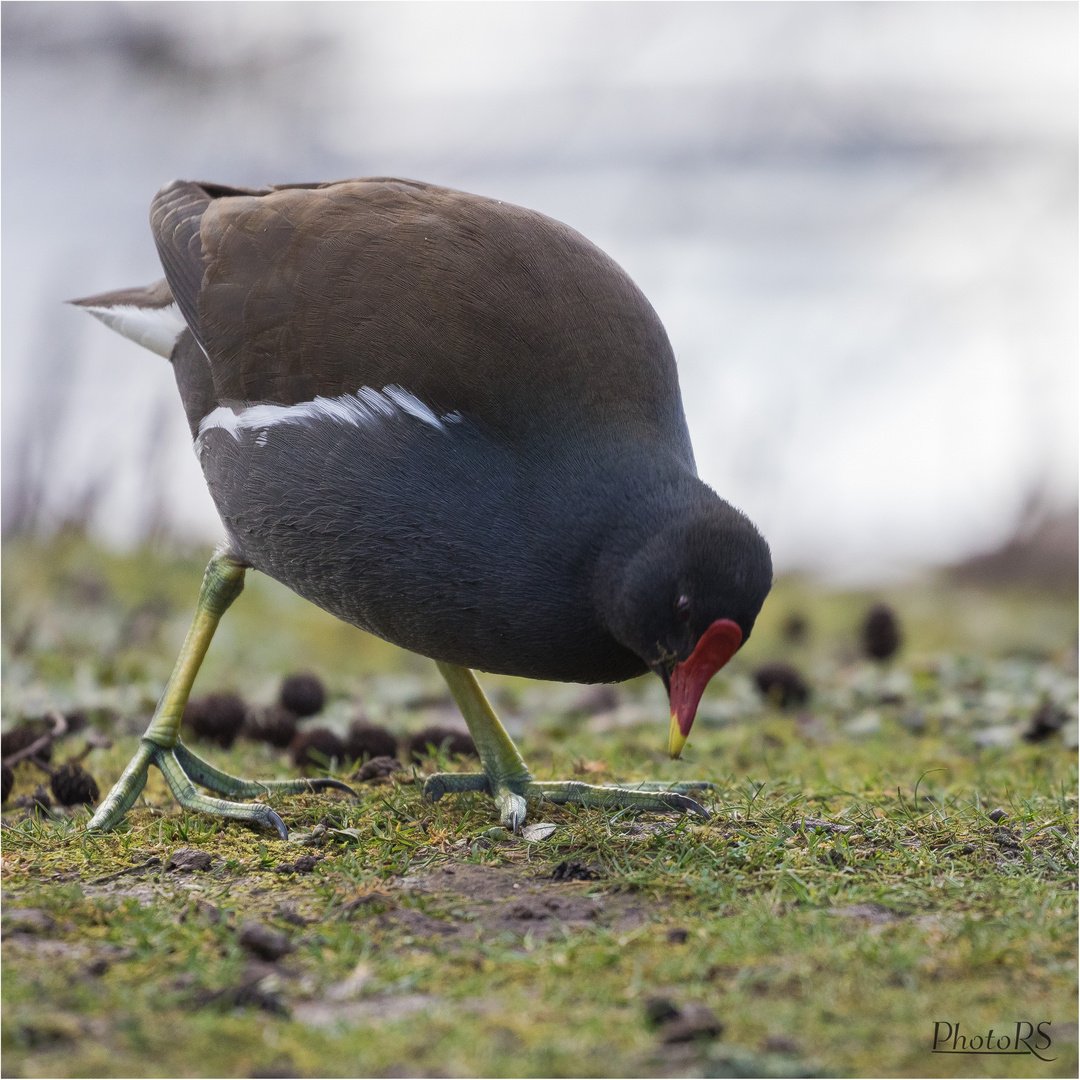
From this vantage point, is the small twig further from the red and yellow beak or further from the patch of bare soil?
the red and yellow beak

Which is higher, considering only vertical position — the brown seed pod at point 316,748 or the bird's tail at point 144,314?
the bird's tail at point 144,314

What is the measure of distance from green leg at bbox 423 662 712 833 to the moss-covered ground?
0.24 ft

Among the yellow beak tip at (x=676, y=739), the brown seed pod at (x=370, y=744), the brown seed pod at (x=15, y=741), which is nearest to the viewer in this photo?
the yellow beak tip at (x=676, y=739)

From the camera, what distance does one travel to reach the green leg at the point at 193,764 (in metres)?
3.55

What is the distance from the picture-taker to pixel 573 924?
2578mm

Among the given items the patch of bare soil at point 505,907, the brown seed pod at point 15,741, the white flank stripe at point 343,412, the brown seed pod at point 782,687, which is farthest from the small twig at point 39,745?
the brown seed pod at point 782,687

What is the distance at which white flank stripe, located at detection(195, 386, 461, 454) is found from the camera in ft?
10.5

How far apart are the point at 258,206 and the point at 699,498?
185 centimetres

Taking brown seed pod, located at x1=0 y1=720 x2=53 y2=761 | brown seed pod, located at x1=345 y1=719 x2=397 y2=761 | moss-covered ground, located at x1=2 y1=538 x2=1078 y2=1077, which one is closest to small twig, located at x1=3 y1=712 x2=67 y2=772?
brown seed pod, located at x1=0 y1=720 x2=53 y2=761

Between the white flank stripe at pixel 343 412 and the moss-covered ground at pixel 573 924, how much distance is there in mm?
1165

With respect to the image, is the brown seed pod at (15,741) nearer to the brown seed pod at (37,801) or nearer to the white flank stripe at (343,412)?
the brown seed pod at (37,801)

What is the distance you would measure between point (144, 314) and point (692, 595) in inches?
103

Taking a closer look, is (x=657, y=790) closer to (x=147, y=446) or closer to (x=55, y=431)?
(x=147, y=446)

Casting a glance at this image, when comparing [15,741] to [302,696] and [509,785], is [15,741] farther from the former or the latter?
[509,785]
